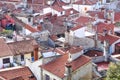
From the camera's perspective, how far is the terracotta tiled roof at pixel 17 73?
39.6m

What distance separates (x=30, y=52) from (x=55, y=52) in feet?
20.6

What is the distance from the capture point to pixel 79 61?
128ft

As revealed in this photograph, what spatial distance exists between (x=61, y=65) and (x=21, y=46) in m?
11.6

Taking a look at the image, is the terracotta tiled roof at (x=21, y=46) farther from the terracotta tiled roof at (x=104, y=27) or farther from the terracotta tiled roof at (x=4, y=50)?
the terracotta tiled roof at (x=104, y=27)

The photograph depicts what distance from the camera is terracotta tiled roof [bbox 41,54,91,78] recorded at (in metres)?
37.6

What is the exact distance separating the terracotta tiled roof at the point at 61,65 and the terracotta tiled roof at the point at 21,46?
8977 mm

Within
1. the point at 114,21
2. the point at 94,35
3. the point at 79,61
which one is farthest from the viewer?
the point at 114,21

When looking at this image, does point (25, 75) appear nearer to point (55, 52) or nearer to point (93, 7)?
point (55, 52)

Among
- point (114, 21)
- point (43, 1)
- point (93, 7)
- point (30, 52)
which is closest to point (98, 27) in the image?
point (114, 21)

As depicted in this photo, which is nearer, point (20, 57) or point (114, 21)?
point (20, 57)

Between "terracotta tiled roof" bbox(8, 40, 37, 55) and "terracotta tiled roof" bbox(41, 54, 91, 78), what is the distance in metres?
8.98

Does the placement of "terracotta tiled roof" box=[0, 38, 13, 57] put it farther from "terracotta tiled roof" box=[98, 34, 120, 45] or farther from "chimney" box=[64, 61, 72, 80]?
Result: "terracotta tiled roof" box=[98, 34, 120, 45]

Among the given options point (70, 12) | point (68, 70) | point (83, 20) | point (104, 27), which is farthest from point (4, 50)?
point (70, 12)

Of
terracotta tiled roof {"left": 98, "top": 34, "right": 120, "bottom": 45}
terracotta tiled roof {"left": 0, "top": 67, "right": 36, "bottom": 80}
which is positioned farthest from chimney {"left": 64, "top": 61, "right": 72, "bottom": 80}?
terracotta tiled roof {"left": 98, "top": 34, "right": 120, "bottom": 45}
